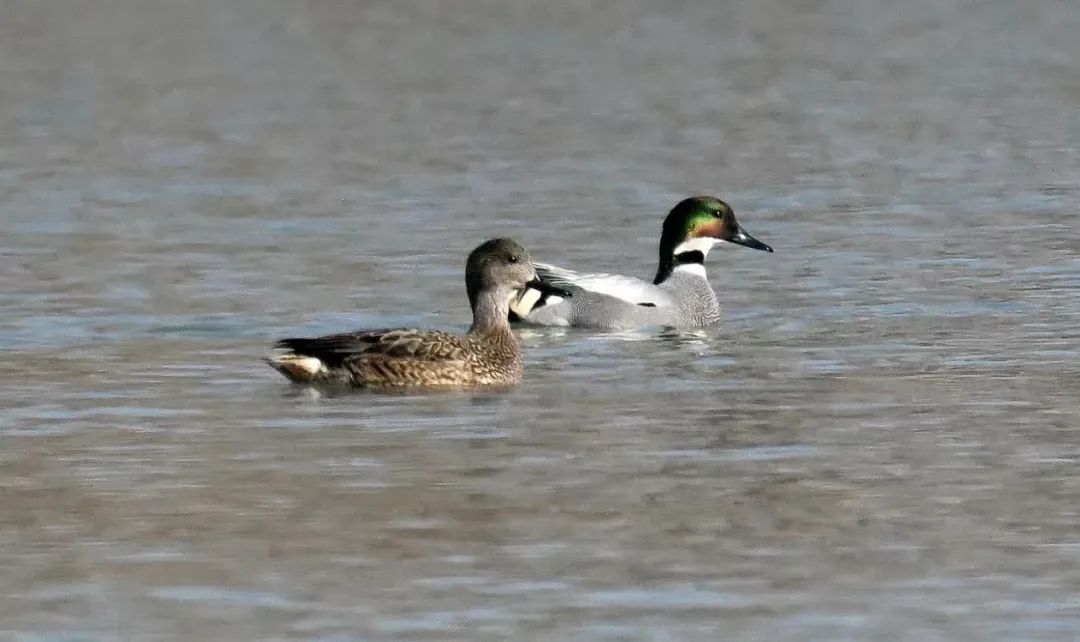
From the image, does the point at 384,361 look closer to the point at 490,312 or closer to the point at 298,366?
the point at 298,366

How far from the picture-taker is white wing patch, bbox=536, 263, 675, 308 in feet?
48.8

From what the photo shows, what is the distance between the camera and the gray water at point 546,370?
311 inches

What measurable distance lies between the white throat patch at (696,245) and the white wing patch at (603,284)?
0.94m

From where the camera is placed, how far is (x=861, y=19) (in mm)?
39781

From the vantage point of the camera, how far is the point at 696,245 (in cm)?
1611

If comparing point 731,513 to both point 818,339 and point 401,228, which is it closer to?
point 818,339

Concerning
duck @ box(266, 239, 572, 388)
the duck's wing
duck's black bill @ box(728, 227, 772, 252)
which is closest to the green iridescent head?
duck's black bill @ box(728, 227, 772, 252)

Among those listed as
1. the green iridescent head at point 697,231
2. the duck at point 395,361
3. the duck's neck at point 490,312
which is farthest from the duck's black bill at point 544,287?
the green iridescent head at point 697,231

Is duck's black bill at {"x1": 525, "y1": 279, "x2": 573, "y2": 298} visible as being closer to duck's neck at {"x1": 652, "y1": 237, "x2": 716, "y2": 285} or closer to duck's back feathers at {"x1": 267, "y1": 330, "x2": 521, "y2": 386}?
duck's back feathers at {"x1": 267, "y1": 330, "x2": 521, "y2": 386}

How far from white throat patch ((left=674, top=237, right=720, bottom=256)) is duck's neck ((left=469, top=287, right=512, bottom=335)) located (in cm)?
323

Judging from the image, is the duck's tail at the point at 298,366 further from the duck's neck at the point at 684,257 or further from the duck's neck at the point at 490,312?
A: the duck's neck at the point at 684,257

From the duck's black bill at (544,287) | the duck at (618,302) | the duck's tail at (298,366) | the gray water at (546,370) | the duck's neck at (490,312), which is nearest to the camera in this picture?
the gray water at (546,370)

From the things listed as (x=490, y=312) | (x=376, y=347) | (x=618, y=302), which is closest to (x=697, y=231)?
(x=618, y=302)

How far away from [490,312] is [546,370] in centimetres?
42
